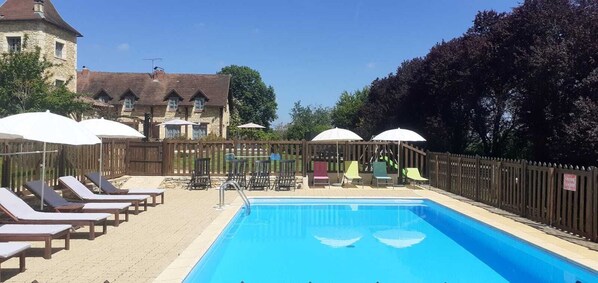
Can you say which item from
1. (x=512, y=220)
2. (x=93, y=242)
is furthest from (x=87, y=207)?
(x=512, y=220)

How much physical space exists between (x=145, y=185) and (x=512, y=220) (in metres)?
11.2

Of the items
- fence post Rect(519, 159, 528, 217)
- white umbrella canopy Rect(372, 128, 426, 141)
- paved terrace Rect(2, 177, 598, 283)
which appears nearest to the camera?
paved terrace Rect(2, 177, 598, 283)

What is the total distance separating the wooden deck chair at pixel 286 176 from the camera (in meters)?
15.4

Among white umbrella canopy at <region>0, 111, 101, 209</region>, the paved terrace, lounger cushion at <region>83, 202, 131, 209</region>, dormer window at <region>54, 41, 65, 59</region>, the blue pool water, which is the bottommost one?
the blue pool water

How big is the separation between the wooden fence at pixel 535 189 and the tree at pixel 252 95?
53.7m

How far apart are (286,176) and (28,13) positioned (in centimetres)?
2459

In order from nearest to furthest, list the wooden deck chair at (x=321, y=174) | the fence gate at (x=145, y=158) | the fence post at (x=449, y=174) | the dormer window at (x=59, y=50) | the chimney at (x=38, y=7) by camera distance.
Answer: the fence post at (x=449, y=174)
the wooden deck chair at (x=321, y=174)
the fence gate at (x=145, y=158)
the chimney at (x=38, y=7)
the dormer window at (x=59, y=50)

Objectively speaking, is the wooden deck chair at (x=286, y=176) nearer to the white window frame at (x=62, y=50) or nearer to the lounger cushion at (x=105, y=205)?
the lounger cushion at (x=105, y=205)

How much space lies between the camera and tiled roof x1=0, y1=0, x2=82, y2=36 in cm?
2975

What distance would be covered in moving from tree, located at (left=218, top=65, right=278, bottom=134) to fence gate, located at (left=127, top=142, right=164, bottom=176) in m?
48.3

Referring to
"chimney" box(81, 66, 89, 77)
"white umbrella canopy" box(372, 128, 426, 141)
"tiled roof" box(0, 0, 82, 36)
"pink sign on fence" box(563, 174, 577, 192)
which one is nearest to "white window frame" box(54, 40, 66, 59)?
"tiled roof" box(0, 0, 82, 36)

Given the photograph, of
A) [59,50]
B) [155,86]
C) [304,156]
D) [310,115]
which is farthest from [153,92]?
[304,156]

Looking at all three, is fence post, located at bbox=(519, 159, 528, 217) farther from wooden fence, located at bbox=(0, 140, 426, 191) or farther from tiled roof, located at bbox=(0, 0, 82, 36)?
tiled roof, located at bbox=(0, 0, 82, 36)

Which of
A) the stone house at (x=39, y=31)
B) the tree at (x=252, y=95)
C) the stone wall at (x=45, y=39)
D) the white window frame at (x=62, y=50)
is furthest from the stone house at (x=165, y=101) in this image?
the tree at (x=252, y=95)
